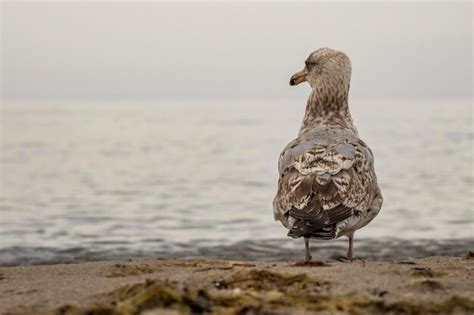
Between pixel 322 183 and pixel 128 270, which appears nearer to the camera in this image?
pixel 128 270

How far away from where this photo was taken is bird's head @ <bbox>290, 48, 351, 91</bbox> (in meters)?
11.5

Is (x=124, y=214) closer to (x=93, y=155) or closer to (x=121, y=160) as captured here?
(x=121, y=160)

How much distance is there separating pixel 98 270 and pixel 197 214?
17996 millimetres

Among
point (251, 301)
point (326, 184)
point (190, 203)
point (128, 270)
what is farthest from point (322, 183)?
point (190, 203)

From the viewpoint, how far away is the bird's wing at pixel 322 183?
8.59 m

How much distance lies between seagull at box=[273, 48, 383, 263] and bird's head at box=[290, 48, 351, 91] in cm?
30

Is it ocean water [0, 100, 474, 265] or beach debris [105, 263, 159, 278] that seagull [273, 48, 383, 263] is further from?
ocean water [0, 100, 474, 265]

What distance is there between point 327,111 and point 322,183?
2600mm

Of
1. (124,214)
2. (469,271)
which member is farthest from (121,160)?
(469,271)

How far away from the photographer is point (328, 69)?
11.5 m

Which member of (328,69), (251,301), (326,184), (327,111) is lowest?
(251,301)

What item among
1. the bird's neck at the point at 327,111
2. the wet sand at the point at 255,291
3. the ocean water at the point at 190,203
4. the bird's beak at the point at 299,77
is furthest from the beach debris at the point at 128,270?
the ocean water at the point at 190,203

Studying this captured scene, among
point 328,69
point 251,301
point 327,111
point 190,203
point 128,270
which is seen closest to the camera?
point 251,301

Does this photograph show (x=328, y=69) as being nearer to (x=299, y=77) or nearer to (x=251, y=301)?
(x=299, y=77)
